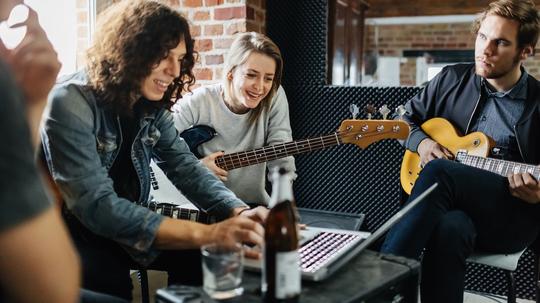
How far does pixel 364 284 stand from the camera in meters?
1.06

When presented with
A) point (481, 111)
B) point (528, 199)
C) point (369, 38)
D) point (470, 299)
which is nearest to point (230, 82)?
point (481, 111)

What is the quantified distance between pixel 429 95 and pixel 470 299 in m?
0.94

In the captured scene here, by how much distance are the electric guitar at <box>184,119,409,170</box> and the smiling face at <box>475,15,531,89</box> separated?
409 millimetres

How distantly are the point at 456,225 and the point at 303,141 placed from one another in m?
0.84

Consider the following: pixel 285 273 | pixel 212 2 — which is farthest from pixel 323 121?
pixel 285 273

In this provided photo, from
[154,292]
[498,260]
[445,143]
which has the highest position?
[445,143]

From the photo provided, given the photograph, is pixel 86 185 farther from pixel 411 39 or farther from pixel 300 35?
pixel 411 39

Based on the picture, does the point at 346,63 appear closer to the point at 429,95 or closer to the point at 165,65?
the point at 429,95

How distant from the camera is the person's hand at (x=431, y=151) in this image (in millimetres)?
2117

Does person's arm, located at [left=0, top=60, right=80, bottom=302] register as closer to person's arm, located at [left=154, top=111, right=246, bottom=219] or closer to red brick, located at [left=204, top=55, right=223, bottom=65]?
person's arm, located at [left=154, top=111, right=246, bottom=219]

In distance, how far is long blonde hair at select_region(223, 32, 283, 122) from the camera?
7.36 ft

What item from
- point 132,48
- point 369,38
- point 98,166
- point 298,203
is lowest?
point 298,203

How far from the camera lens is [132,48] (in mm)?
1464

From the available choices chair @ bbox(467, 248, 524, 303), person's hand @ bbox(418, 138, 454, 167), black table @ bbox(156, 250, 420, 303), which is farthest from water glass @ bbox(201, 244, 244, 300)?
person's hand @ bbox(418, 138, 454, 167)
